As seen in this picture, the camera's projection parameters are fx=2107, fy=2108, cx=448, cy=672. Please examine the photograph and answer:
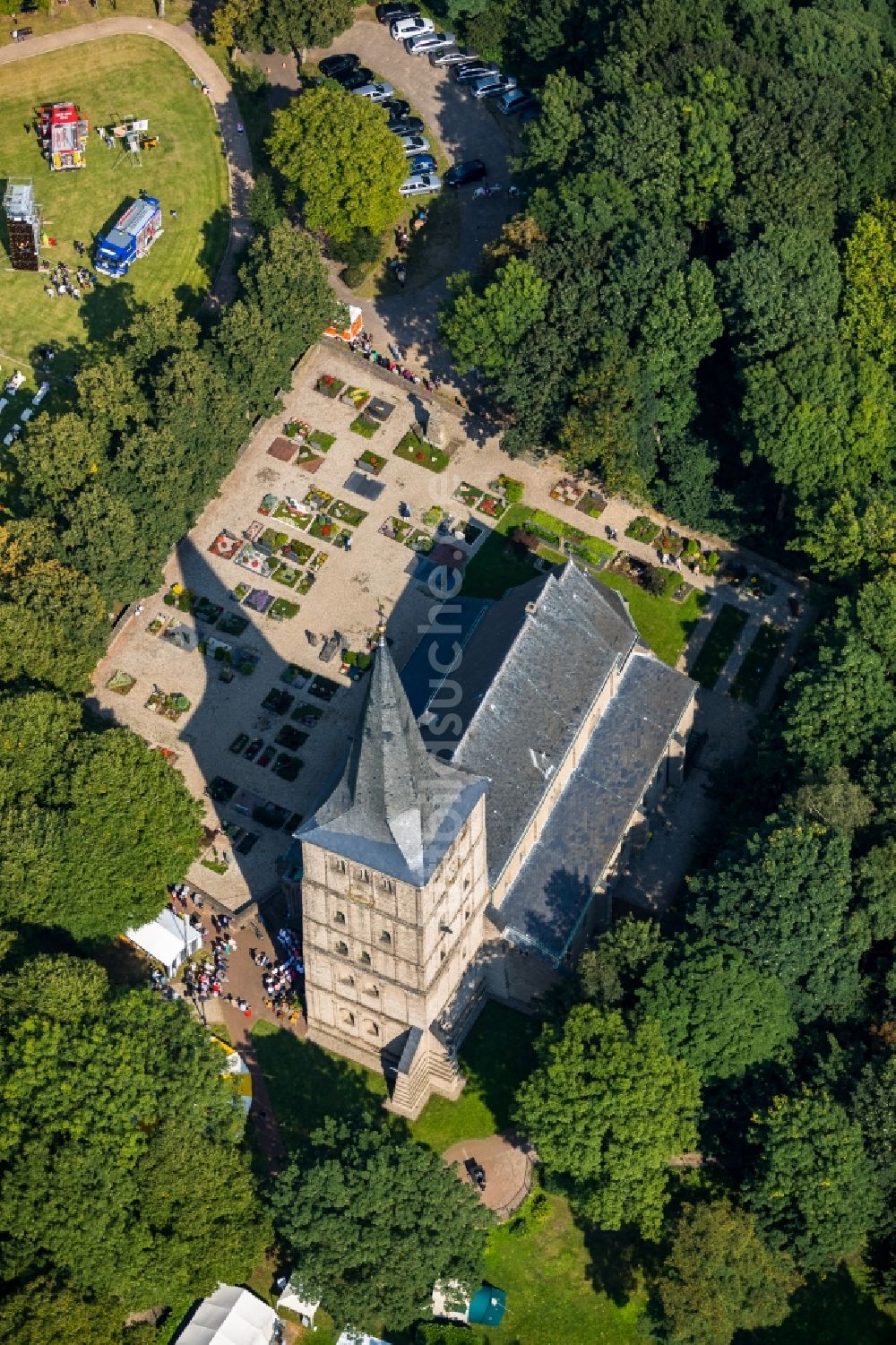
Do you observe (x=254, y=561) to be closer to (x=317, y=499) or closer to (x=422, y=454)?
(x=317, y=499)

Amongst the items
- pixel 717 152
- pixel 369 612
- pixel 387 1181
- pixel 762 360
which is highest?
pixel 717 152

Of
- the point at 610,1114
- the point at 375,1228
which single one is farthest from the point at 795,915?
the point at 375,1228

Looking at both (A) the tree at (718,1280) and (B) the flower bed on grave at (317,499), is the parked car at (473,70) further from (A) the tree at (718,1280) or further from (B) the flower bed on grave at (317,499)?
(A) the tree at (718,1280)

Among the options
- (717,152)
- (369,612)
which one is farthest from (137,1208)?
(717,152)

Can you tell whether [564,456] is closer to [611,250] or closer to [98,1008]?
[611,250]

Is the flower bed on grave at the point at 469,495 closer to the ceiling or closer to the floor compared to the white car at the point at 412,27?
closer to the floor

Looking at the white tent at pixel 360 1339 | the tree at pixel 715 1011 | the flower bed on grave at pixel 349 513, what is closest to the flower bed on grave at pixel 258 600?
the flower bed on grave at pixel 349 513
